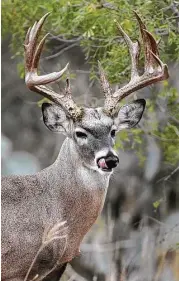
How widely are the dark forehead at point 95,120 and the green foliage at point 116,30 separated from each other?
2.22m

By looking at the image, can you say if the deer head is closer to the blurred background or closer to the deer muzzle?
the deer muzzle

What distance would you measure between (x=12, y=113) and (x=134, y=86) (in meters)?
9.38

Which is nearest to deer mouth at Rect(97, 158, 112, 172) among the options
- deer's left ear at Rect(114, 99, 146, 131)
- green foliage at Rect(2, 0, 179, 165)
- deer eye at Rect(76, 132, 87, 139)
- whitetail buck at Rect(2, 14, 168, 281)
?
whitetail buck at Rect(2, 14, 168, 281)

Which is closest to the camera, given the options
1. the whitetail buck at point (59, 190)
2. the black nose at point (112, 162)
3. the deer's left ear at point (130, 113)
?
the black nose at point (112, 162)

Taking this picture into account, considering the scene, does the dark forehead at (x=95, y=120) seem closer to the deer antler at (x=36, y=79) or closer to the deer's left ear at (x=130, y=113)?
the deer antler at (x=36, y=79)

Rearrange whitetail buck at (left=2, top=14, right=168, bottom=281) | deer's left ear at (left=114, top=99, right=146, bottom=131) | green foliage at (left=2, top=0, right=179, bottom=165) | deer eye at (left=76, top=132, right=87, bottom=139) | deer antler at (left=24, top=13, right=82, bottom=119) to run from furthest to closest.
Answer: green foliage at (left=2, top=0, right=179, bottom=165)
deer's left ear at (left=114, top=99, right=146, bottom=131)
deer antler at (left=24, top=13, right=82, bottom=119)
deer eye at (left=76, top=132, right=87, bottom=139)
whitetail buck at (left=2, top=14, right=168, bottom=281)

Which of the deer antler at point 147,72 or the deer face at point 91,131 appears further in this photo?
the deer antler at point 147,72

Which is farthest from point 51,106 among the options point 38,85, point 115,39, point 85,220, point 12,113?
point 12,113

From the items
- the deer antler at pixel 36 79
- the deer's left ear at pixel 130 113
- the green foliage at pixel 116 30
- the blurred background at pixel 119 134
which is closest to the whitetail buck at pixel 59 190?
the deer antler at pixel 36 79

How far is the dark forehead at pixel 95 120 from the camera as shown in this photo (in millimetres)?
9594

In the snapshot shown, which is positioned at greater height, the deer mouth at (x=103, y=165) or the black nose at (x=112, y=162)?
the black nose at (x=112, y=162)

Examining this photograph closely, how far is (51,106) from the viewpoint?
9930 millimetres

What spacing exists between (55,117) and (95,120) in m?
0.46

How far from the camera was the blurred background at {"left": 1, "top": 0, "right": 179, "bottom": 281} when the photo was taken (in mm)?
12062
